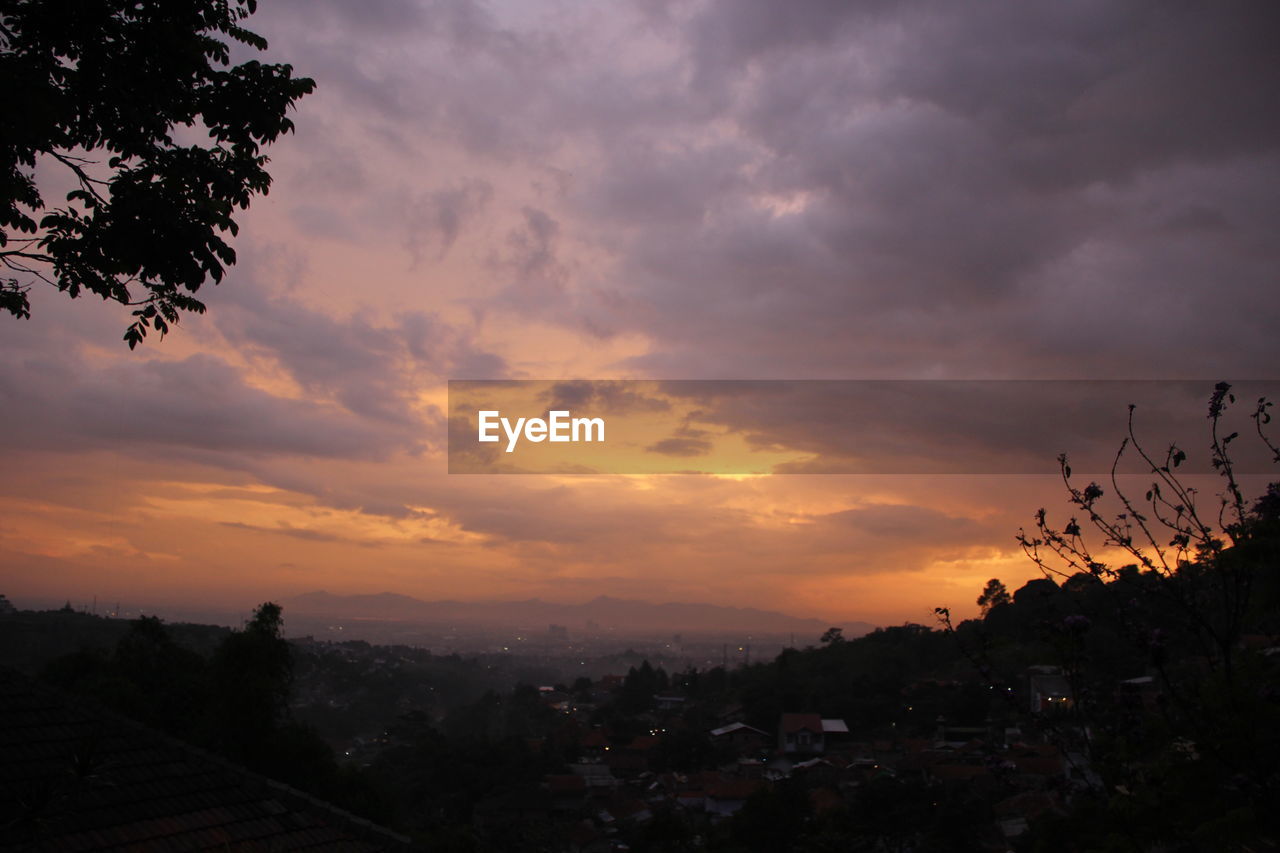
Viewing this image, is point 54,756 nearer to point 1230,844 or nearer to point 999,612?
point 1230,844

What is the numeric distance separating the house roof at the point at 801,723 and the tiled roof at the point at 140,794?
3533cm

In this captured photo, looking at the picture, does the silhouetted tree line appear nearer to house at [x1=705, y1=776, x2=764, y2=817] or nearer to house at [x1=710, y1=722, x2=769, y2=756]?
house at [x1=705, y1=776, x2=764, y2=817]

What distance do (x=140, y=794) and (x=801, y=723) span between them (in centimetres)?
3733

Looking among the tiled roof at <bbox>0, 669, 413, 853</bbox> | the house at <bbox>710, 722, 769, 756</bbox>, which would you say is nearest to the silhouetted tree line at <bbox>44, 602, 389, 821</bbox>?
the tiled roof at <bbox>0, 669, 413, 853</bbox>

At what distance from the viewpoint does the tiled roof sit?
4.59m

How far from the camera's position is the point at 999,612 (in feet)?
155

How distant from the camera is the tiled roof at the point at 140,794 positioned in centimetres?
459

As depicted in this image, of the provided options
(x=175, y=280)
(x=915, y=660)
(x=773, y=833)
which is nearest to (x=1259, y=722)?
(x=175, y=280)

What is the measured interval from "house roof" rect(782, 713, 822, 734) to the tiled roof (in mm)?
35333

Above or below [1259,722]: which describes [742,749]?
below

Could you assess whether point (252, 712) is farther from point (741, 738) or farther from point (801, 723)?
point (741, 738)

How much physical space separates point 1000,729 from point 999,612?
14542 mm

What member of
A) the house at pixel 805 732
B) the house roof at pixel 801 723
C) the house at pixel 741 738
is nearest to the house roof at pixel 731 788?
the house at pixel 805 732

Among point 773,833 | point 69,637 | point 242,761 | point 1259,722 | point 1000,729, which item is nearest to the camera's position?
point 1259,722
